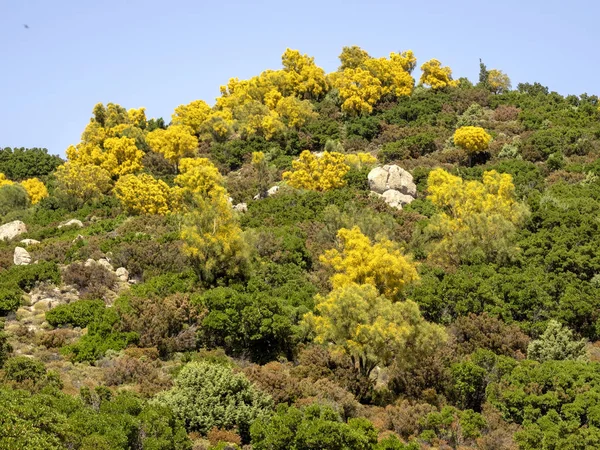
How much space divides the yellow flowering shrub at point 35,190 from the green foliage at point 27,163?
8876 mm

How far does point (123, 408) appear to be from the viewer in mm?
18328

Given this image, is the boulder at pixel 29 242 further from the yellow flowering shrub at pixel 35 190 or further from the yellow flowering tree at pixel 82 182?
the yellow flowering shrub at pixel 35 190

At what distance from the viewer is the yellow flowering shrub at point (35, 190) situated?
63822 millimetres

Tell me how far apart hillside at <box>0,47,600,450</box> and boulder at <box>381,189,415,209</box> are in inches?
8.7

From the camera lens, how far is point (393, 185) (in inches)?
2003

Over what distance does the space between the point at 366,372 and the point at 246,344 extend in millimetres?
5521

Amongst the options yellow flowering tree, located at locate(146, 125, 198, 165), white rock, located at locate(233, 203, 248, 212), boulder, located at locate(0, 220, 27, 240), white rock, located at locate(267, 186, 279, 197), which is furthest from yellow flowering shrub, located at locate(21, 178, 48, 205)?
white rock, located at locate(267, 186, 279, 197)

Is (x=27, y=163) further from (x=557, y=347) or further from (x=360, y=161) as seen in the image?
(x=557, y=347)

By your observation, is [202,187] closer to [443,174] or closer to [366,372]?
[443,174]

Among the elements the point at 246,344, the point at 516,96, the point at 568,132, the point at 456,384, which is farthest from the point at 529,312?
the point at 516,96

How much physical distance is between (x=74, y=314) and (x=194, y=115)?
4945cm

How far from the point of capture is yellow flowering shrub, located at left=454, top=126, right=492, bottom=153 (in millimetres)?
58281

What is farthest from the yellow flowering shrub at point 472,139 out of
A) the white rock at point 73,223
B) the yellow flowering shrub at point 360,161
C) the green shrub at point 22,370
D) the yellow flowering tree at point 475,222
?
the green shrub at point 22,370

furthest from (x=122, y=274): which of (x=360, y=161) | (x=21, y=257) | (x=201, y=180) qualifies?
(x=360, y=161)
